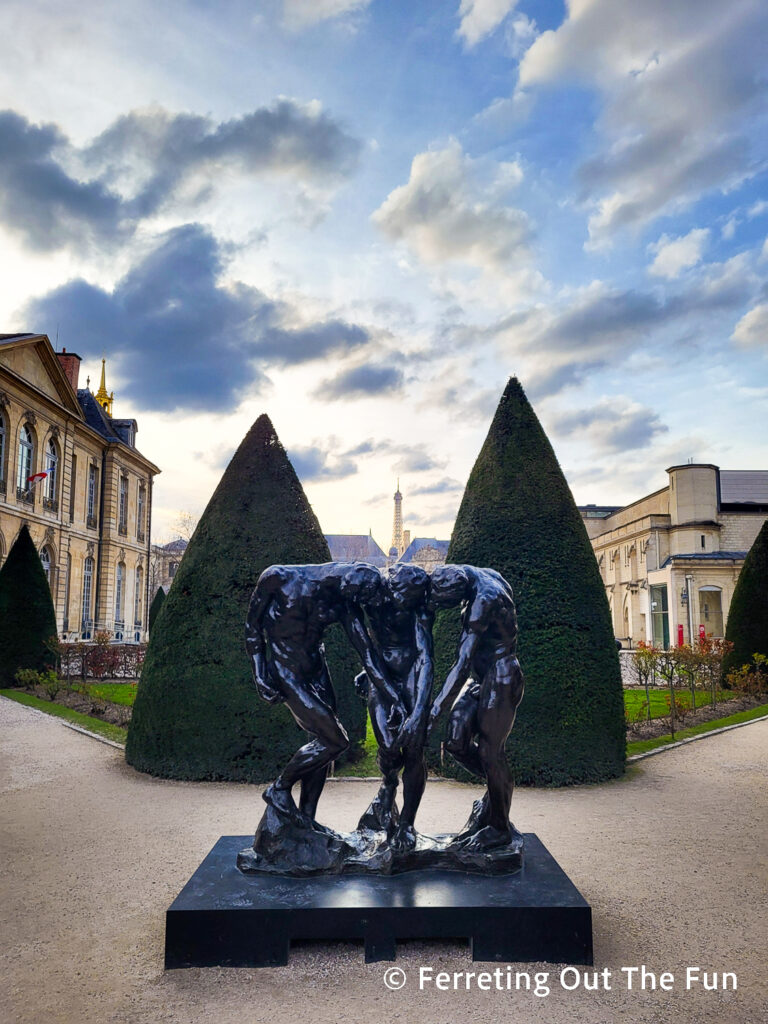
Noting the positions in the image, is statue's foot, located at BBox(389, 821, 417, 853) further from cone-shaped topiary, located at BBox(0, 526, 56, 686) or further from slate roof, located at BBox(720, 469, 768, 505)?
slate roof, located at BBox(720, 469, 768, 505)

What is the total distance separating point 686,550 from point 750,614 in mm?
18718

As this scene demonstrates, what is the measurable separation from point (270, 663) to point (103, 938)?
1810 mm

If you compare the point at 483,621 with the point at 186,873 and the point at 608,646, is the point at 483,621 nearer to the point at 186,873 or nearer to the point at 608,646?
the point at 186,873

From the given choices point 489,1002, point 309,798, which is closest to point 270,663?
point 309,798

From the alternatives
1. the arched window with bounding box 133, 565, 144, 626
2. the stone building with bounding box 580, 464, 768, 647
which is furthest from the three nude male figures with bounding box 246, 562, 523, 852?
the arched window with bounding box 133, 565, 144, 626

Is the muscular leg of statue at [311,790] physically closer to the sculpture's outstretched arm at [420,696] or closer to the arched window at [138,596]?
the sculpture's outstretched arm at [420,696]

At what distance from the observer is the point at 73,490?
35.5 metres

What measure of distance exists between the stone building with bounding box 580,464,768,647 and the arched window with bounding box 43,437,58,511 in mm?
23922

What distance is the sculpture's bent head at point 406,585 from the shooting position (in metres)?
4.76

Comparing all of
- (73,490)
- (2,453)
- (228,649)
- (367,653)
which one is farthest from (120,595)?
(367,653)

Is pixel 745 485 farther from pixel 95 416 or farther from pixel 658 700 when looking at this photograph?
pixel 95 416

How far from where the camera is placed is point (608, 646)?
27.7 ft

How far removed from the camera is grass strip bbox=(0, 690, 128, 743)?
11.5m

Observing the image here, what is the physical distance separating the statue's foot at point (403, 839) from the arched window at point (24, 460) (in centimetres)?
2984
